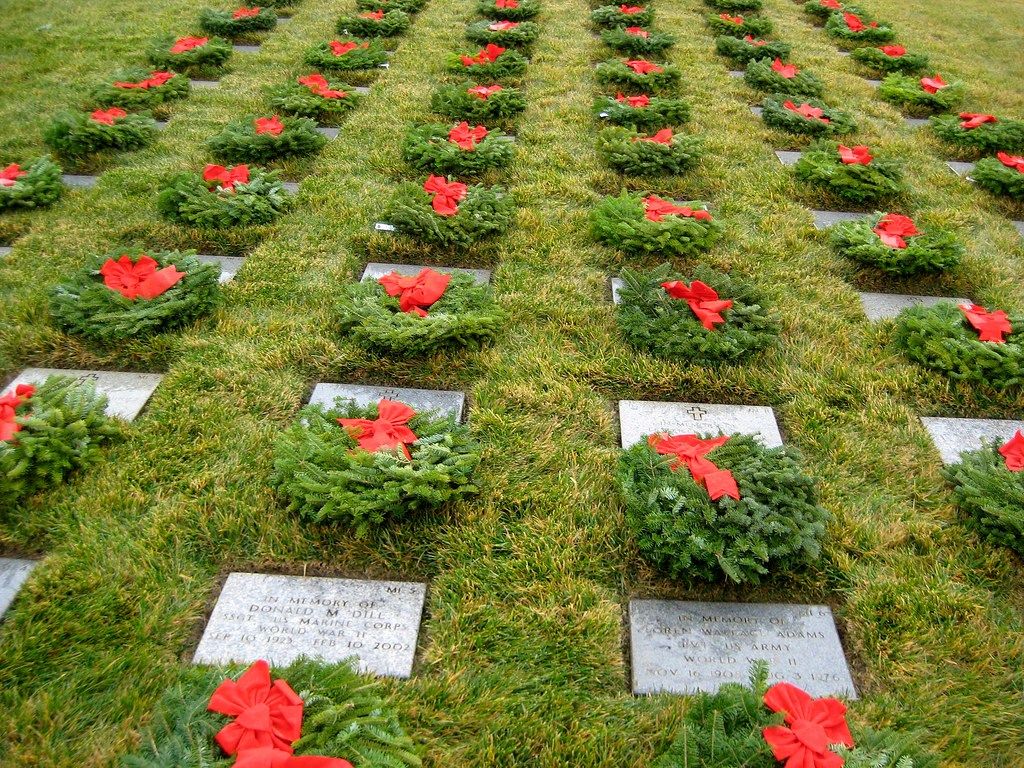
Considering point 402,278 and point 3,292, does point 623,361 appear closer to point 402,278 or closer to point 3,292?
point 402,278

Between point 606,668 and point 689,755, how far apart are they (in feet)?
1.29

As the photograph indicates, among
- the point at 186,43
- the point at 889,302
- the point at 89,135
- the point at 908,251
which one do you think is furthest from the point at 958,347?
the point at 186,43

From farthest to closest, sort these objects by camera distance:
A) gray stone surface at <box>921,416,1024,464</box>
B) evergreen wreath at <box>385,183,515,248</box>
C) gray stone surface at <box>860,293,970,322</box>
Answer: evergreen wreath at <box>385,183,515,248</box> → gray stone surface at <box>860,293,970,322</box> → gray stone surface at <box>921,416,1024,464</box>

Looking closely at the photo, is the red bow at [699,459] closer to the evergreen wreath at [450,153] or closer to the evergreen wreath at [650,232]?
the evergreen wreath at [650,232]

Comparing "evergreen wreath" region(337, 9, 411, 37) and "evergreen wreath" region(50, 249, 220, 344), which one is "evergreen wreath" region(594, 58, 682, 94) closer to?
"evergreen wreath" region(337, 9, 411, 37)

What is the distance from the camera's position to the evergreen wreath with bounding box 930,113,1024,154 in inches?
216

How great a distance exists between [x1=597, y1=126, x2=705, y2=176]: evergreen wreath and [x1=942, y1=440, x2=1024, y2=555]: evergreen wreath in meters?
2.80

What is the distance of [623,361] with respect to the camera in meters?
3.43

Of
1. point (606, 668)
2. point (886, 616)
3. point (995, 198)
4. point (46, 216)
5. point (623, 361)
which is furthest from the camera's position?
point (995, 198)

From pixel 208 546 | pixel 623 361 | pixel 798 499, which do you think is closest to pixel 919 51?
pixel 623 361

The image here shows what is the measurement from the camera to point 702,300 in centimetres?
356

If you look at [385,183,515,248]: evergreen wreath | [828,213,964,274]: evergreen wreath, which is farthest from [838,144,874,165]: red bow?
[385,183,515,248]: evergreen wreath

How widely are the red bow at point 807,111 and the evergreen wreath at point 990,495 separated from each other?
3.57 meters

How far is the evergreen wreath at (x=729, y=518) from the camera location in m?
2.41
